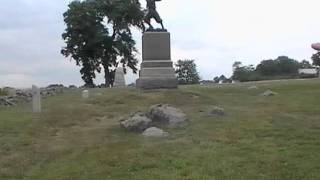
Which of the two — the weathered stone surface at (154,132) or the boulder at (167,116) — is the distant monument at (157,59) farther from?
the weathered stone surface at (154,132)

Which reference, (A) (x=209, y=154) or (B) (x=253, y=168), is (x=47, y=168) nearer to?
(A) (x=209, y=154)

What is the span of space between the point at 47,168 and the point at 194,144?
9.39 feet

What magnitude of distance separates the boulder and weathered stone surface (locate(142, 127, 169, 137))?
37.1 inches

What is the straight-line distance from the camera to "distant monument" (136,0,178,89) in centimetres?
2647

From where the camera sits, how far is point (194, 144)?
11648 mm

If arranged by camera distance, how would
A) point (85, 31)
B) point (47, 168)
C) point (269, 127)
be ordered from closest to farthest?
point (47, 168)
point (269, 127)
point (85, 31)

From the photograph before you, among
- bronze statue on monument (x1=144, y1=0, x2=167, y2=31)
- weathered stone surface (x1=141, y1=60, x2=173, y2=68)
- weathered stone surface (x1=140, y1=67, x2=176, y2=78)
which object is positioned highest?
bronze statue on monument (x1=144, y1=0, x2=167, y2=31)

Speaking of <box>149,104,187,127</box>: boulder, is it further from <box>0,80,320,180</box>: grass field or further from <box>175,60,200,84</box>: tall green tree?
<box>175,60,200,84</box>: tall green tree

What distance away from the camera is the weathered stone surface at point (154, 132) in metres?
12.7

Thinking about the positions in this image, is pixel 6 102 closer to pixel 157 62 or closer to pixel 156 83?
pixel 156 83

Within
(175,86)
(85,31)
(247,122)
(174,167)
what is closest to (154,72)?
(175,86)

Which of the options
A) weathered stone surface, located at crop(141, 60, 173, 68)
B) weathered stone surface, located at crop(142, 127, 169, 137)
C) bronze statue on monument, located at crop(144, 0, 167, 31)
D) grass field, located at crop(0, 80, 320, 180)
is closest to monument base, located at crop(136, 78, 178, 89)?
weathered stone surface, located at crop(141, 60, 173, 68)

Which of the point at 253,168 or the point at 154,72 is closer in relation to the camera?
the point at 253,168

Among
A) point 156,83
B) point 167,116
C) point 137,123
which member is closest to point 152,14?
point 156,83
